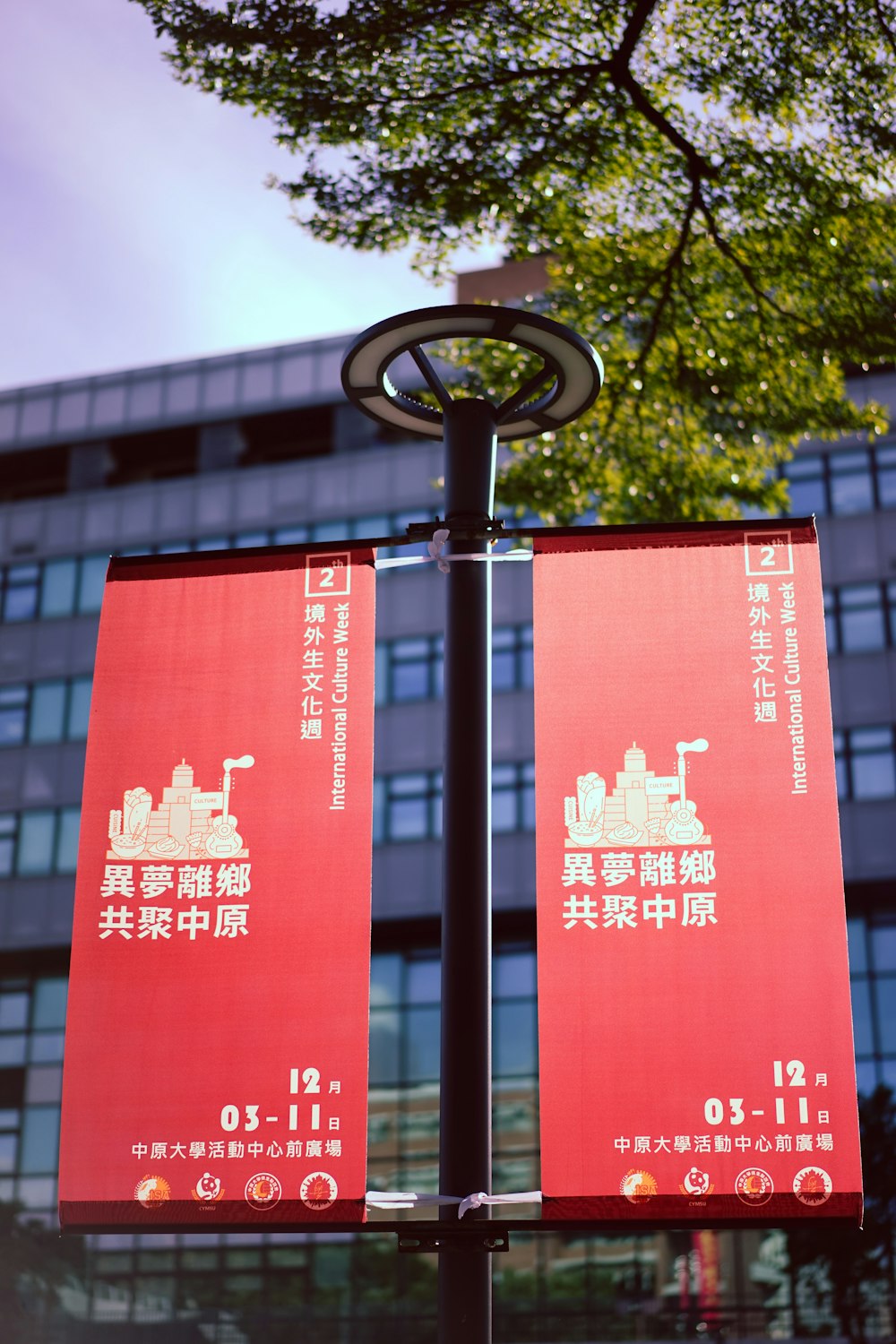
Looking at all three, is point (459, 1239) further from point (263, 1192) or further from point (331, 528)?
point (331, 528)

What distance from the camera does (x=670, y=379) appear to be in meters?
11.7

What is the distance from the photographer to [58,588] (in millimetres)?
38688

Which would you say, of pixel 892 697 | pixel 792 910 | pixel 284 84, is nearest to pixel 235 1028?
pixel 792 910

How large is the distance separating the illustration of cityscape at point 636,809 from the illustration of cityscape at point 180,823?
51.2 inches

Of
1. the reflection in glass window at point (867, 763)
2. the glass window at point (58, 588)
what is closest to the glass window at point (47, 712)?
the glass window at point (58, 588)

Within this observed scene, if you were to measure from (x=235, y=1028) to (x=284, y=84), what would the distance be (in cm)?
685

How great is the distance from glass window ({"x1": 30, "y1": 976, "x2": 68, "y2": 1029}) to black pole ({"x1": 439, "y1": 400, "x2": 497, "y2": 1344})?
30.8 meters

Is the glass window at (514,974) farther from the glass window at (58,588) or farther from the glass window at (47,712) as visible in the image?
the glass window at (58,588)

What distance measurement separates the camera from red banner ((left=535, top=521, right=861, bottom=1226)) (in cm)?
521

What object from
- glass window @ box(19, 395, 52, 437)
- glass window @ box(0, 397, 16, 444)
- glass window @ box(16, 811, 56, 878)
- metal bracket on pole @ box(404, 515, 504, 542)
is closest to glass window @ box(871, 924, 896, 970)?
glass window @ box(16, 811, 56, 878)

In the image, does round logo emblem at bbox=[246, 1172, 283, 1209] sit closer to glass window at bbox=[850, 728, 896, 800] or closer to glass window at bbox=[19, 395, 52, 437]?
glass window at bbox=[850, 728, 896, 800]

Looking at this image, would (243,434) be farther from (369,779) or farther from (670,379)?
(369,779)

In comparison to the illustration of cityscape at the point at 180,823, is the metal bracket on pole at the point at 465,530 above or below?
above

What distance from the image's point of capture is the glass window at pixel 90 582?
1492 inches
